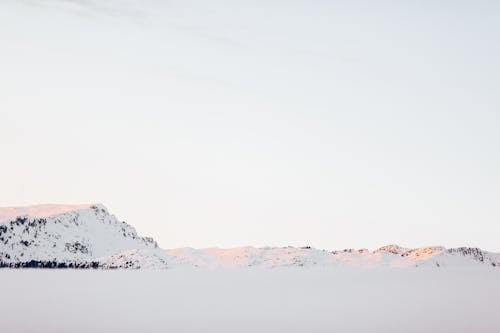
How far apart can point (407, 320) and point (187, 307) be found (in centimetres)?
4216

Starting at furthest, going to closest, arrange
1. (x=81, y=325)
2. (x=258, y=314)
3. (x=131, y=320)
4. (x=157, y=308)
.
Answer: (x=157, y=308)
(x=258, y=314)
(x=131, y=320)
(x=81, y=325)

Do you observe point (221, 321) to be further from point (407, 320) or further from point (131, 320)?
point (407, 320)

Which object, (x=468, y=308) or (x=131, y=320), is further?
(x=468, y=308)

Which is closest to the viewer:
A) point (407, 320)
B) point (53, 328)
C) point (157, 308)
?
point (53, 328)

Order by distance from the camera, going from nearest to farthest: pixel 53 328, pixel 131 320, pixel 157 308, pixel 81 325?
pixel 53 328 < pixel 81 325 < pixel 131 320 < pixel 157 308

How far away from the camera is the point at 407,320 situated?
103500 mm

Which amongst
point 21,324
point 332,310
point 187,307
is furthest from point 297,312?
point 21,324

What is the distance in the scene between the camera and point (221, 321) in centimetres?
10006

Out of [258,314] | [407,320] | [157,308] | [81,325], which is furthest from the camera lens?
[157,308]

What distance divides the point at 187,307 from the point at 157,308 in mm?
7563

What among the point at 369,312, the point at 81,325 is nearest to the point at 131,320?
the point at 81,325

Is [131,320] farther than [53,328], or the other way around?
[131,320]

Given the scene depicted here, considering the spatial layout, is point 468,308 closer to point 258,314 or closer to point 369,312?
point 369,312

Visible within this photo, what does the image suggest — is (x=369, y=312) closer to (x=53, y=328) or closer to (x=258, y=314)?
(x=258, y=314)
